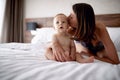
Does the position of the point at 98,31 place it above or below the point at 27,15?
below

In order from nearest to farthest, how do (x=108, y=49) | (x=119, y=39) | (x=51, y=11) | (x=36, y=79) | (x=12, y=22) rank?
(x=36, y=79), (x=108, y=49), (x=119, y=39), (x=51, y=11), (x=12, y=22)

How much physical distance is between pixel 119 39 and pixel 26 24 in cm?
217

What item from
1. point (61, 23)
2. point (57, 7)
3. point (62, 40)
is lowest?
point (62, 40)

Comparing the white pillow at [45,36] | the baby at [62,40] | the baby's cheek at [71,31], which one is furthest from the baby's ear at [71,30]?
the white pillow at [45,36]

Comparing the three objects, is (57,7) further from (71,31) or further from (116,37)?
(71,31)

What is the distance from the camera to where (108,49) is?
1.03 metres

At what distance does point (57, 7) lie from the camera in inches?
124

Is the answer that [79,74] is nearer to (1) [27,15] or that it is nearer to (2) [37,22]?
(2) [37,22]

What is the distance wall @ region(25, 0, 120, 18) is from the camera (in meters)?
→ 2.58

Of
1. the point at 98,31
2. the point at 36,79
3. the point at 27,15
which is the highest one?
the point at 27,15

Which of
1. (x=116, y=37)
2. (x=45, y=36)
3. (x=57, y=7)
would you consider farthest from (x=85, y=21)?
(x=57, y=7)

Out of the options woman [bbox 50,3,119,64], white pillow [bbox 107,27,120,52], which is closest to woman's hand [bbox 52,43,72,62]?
woman [bbox 50,3,119,64]

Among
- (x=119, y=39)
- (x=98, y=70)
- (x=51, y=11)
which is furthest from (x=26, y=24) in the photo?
(x=98, y=70)

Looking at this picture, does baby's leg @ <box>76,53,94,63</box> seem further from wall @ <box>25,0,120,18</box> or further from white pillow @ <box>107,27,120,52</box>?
wall @ <box>25,0,120,18</box>
